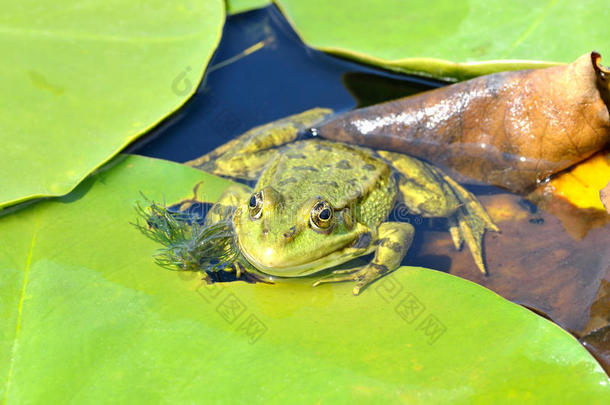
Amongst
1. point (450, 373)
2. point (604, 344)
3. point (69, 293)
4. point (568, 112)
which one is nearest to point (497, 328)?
point (450, 373)

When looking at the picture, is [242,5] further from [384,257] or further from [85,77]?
[384,257]

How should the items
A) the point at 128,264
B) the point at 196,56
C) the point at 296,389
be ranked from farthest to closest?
1. the point at 196,56
2. the point at 128,264
3. the point at 296,389

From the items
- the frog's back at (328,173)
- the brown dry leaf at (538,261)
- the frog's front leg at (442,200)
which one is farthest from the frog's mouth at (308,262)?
the frog's front leg at (442,200)

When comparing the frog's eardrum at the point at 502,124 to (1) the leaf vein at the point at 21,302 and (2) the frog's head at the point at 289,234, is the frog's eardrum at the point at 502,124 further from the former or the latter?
(1) the leaf vein at the point at 21,302

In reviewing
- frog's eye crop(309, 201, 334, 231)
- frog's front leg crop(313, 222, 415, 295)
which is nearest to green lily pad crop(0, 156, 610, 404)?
frog's front leg crop(313, 222, 415, 295)

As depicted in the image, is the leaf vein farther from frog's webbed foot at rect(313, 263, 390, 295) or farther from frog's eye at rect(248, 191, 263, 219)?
frog's webbed foot at rect(313, 263, 390, 295)

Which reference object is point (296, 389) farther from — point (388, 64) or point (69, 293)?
point (388, 64)

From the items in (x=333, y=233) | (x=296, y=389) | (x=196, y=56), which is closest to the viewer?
(x=296, y=389)
